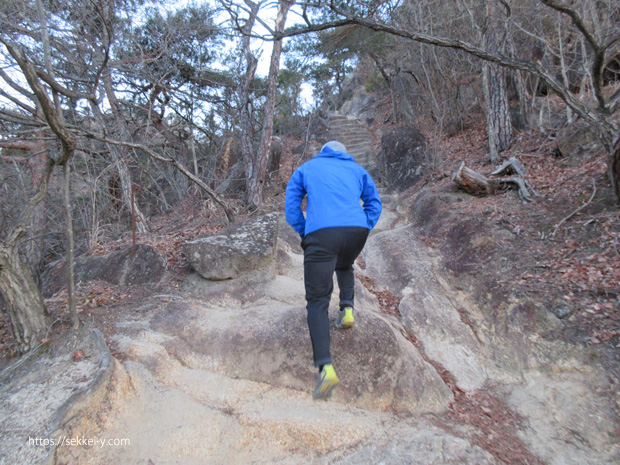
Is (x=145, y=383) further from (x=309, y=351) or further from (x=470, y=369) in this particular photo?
(x=470, y=369)

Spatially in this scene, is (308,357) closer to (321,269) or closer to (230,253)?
(321,269)

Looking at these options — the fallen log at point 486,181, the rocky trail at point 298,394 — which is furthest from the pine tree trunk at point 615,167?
the rocky trail at point 298,394

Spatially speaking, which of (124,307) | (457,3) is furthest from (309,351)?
(457,3)

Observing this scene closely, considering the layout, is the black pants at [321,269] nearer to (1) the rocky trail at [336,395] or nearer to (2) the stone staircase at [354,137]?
(1) the rocky trail at [336,395]

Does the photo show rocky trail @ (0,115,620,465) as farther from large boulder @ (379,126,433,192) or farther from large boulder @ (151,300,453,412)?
large boulder @ (379,126,433,192)

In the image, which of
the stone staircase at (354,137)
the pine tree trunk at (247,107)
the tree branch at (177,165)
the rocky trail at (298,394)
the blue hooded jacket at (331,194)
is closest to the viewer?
the rocky trail at (298,394)

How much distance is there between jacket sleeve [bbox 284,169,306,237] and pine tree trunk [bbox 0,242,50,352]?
2.54 metres

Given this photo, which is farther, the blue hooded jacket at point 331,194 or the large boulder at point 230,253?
the large boulder at point 230,253

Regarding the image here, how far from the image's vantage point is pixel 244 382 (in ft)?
10.7

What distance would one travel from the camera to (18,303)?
3.19 meters

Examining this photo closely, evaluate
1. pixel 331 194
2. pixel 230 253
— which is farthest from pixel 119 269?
pixel 331 194

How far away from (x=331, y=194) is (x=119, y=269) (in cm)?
372

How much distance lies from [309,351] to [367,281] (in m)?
2.67

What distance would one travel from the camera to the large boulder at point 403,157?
11.0 m
